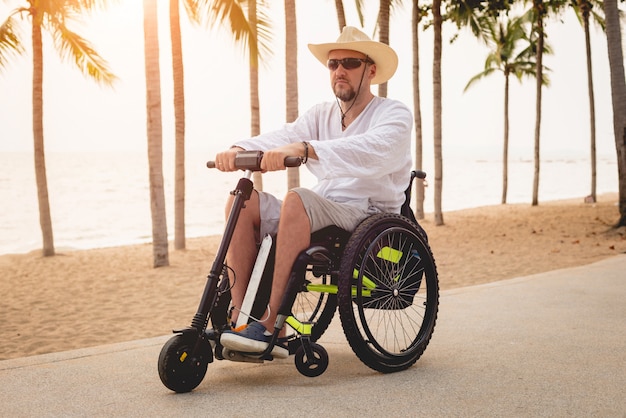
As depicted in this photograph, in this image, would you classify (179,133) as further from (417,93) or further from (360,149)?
(360,149)

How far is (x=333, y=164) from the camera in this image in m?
3.15

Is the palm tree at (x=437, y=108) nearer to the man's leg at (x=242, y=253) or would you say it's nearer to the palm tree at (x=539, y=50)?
the palm tree at (x=539, y=50)

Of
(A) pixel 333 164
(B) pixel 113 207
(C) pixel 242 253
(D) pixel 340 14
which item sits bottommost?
(B) pixel 113 207

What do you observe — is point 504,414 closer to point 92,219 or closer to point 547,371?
point 547,371

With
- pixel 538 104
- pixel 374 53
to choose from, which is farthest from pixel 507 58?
pixel 374 53

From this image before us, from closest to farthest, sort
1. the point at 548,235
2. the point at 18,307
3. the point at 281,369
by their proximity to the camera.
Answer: the point at 281,369 < the point at 18,307 < the point at 548,235

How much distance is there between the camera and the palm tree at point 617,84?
11.2m

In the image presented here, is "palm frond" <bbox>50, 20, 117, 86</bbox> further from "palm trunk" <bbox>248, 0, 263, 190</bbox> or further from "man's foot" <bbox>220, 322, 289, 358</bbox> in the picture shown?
"man's foot" <bbox>220, 322, 289, 358</bbox>

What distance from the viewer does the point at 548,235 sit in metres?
12.2

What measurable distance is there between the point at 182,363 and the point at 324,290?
70 centimetres

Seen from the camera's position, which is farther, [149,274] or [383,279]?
[149,274]

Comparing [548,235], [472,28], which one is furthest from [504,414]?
[472,28]

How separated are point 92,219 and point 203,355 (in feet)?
81.1

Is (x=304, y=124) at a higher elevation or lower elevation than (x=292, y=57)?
lower
